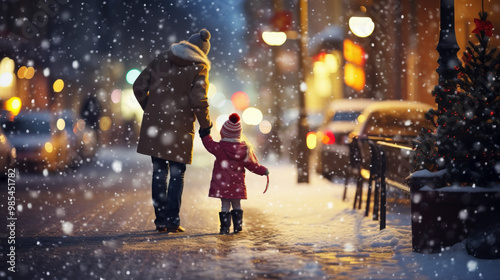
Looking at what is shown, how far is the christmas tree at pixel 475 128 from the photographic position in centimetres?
703

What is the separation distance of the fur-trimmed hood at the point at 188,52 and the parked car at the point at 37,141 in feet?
33.8

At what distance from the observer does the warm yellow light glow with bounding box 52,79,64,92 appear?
143 ft

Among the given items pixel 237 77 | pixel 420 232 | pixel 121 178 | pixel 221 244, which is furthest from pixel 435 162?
pixel 237 77

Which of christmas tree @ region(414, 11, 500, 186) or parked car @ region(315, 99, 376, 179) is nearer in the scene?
christmas tree @ region(414, 11, 500, 186)

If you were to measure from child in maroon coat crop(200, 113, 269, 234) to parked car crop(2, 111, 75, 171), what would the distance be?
34.3 ft

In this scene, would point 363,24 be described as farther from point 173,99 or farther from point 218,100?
point 218,100

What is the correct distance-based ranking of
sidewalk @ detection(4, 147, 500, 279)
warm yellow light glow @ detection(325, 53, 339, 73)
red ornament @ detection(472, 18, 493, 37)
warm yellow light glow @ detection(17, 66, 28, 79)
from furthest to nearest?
warm yellow light glow @ detection(325, 53, 339, 73) → warm yellow light glow @ detection(17, 66, 28, 79) → red ornament @ detection(472, 18, 493, 37) → sidewalk @ detection(4, 147, 500, 279)

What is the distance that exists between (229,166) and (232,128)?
1.32 ft

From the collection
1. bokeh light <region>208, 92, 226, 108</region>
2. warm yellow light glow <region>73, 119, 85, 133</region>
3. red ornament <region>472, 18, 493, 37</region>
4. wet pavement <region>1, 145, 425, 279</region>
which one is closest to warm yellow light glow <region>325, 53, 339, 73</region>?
warm yellow light glow <region>73, 119, 85, 133</region>

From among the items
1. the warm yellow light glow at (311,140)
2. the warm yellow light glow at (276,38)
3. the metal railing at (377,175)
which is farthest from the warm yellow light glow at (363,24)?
the metal railing at (377,175)

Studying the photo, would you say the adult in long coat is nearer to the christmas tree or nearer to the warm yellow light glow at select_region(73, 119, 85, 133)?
the christmas tree

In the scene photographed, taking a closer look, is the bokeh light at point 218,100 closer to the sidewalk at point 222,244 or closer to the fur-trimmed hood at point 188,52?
the sidewalk at point 222,244

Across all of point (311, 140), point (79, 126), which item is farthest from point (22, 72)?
point (311, 140)

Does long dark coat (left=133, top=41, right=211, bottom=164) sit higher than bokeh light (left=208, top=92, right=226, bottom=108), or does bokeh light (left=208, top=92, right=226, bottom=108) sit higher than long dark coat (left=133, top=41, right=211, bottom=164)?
bokeh light (left=208, top=92, right=226, bottom=108)
